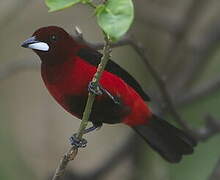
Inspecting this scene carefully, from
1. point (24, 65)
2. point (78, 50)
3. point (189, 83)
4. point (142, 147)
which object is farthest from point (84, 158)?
point (78, 50)

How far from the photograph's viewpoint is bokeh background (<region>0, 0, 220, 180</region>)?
436cm

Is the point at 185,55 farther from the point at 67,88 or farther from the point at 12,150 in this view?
the point at 67,88

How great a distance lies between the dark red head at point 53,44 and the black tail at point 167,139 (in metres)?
0.83

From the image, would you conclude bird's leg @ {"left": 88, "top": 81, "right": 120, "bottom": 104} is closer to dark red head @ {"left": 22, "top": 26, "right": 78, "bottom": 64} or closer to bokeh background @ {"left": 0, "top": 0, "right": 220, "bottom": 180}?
dark red head @ {"left": 22, "top": 26, "right": 78, "bottom": 64}

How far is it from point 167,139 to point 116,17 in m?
2.13

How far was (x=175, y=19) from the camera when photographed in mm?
5152

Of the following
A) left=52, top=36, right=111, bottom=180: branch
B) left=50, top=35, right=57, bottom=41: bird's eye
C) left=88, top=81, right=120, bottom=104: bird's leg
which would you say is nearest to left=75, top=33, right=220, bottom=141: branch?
left=50, top=35, right=57, bottom=41: bird's eye

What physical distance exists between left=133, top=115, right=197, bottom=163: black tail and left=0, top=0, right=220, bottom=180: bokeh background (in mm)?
489

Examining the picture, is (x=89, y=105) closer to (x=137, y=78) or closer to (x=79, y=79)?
(x=79, y=79)

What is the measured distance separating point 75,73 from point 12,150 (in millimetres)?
1624

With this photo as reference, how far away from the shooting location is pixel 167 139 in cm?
366

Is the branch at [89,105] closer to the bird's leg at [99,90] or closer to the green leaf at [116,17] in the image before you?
the bird's leg at [99,90]

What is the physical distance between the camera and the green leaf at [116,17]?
1576mm

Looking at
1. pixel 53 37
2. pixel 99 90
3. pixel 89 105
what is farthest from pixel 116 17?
pixel 53 37
